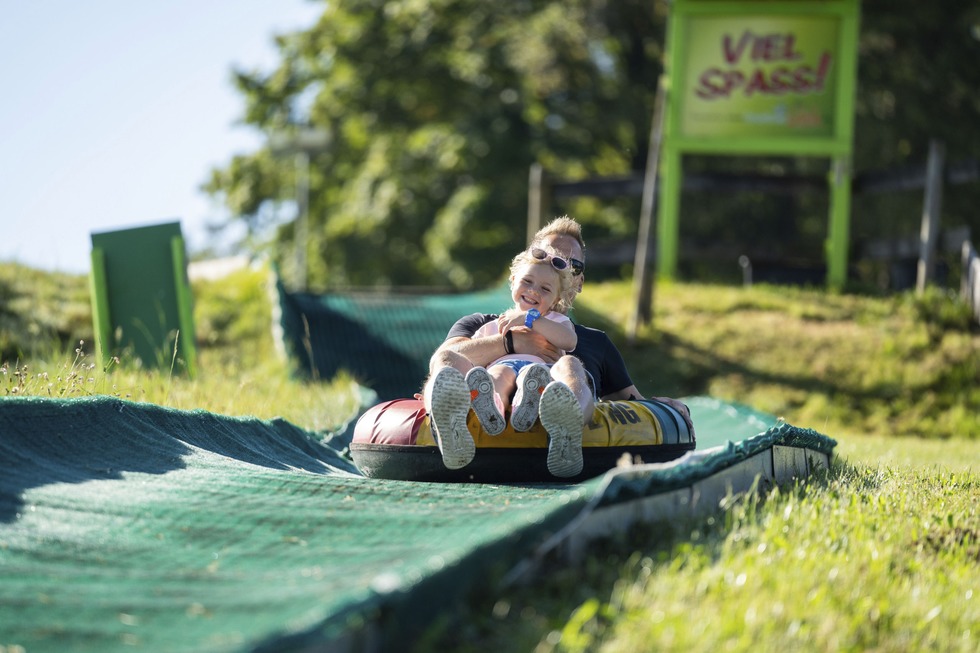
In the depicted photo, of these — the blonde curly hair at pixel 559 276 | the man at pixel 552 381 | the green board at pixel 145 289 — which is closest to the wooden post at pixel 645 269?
the green board at pixel 145 289

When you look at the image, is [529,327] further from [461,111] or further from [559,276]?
[461,111]

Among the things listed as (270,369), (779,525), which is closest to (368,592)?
(779,525)

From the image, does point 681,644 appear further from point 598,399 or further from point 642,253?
point 642,253

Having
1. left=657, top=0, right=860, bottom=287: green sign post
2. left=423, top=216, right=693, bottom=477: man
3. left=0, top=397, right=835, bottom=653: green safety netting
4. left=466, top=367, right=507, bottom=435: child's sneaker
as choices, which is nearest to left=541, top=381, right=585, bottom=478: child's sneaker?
left=423, top=216, right=693, bottom=477: man

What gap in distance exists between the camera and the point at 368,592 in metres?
2.91

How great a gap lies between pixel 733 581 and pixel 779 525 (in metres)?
0.61

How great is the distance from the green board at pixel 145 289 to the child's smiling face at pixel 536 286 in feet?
13.2

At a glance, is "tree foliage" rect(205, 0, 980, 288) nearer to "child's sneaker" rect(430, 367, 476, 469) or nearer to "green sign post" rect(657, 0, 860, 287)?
"green sign post" rect(657, 0, 860, 287)

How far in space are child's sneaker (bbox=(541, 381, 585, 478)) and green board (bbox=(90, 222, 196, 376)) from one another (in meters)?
4.49

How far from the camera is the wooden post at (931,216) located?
12.1 m

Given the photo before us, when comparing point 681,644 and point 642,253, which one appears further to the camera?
point 642,253

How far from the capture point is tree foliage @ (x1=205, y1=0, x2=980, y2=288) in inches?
715

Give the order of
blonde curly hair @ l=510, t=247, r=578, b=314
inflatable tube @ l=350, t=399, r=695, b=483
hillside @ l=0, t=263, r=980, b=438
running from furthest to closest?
hillside @ l=0, t=263, r=980, b=438, blonde curly hair @ l=510, t=247, r=578, b=314, inflatable tube @ l=350, t=399, r=695, b=483

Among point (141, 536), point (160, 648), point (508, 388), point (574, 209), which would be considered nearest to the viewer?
point (160, 648)
